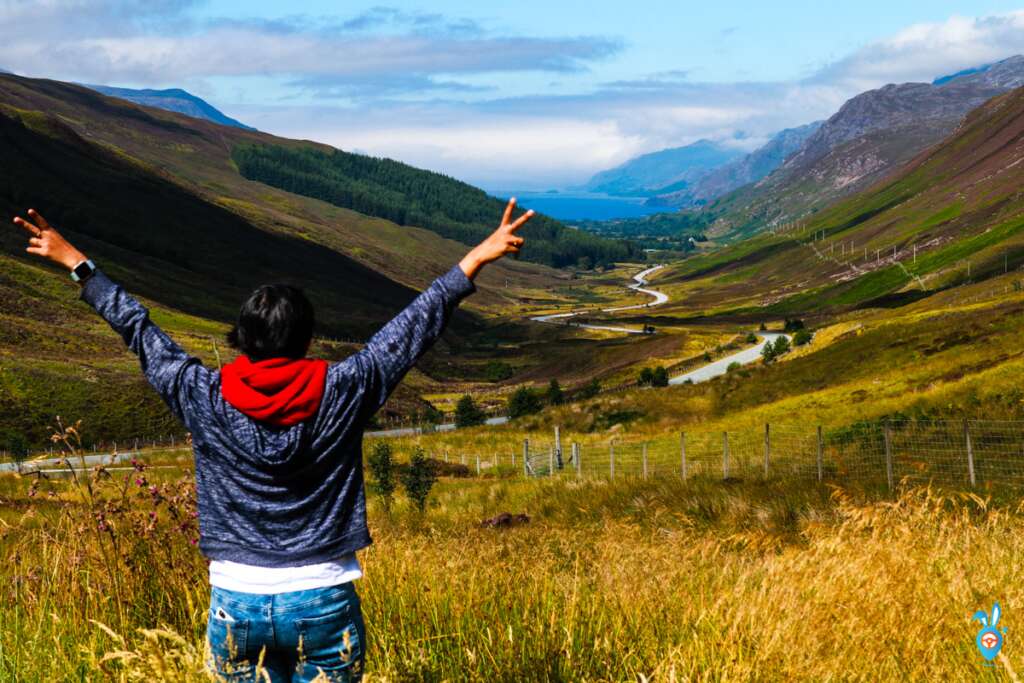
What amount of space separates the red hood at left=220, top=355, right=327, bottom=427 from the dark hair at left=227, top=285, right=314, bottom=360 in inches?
3.3

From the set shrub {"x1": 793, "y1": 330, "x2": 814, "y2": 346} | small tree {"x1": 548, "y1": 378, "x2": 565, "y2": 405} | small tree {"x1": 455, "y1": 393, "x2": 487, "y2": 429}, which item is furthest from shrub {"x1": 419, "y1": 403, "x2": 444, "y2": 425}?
shrub {"x1": 793, "y1": 330, "x2": 814, "y2": 346}

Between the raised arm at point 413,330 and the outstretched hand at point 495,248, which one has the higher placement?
the outstretched hand at point 495,248

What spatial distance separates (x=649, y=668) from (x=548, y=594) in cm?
85

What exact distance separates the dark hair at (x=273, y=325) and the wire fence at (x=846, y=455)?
7375 mm

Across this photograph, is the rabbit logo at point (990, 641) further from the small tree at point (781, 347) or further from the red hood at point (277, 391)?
the small tree at point (781, 347)

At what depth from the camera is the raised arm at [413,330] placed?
384cm

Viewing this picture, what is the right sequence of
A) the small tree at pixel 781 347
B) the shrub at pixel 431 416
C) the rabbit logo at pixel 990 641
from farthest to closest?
the shrub at pixel 431 416, the small tree at pixel 781 347, the rabbit logo at pixel 990 641

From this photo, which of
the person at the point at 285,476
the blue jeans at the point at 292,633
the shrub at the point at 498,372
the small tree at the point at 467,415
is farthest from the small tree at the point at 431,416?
the blue jeans at the point at 292,633

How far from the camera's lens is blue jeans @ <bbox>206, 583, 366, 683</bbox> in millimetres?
3617

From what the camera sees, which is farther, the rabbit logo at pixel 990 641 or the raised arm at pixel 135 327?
the rabbit logo at pixel 990 641

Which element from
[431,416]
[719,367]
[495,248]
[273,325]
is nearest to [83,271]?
[273,325]

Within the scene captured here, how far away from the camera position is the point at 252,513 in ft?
12.4

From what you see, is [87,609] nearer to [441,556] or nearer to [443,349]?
[441,556]

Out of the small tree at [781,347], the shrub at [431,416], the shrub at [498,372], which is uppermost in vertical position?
the small tree at [781,347]
